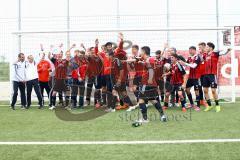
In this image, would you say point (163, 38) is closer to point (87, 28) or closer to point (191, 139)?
point (87, 28)

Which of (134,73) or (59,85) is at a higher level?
(134,73)

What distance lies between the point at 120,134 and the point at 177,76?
4920 millimetres

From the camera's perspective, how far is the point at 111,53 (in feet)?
37.7

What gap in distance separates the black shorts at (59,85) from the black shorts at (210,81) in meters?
4.75

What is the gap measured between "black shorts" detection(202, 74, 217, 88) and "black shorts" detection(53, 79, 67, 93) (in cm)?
475

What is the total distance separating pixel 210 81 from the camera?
11.2 m

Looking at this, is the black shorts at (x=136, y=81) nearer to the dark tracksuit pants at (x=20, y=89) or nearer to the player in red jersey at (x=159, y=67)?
the player in red jersey at (x=159, y=67)

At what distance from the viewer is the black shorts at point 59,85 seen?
42.3 ft

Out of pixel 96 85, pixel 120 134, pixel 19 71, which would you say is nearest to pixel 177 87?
pixel 96 85

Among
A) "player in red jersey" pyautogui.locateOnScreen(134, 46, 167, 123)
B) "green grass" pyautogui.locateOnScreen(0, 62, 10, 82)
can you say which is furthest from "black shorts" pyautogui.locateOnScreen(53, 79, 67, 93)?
"player in red jersey" pyautogui.locateOnScreen(134, 46, 167, 123)

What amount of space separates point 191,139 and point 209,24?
9.81 metres

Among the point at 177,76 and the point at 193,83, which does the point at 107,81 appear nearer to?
the point at 177,76

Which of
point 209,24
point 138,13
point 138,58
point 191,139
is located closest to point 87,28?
point 138,13

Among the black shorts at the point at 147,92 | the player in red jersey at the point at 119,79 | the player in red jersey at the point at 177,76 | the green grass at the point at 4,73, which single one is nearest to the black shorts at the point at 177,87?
the player in red jersey at the point at 177,76
